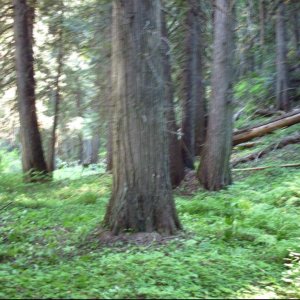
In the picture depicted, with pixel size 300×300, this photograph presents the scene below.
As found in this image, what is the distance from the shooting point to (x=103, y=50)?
11.5 meters

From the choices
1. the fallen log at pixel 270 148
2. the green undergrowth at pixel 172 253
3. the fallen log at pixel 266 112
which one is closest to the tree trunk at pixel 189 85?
the fallen log at pixel 270 148

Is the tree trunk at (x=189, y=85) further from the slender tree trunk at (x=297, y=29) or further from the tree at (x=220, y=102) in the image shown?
the slender tree trunk at (x=297, y=29)

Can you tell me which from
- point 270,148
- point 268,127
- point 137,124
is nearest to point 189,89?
point 270,148

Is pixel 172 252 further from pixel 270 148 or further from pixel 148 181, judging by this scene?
pixel 270 148

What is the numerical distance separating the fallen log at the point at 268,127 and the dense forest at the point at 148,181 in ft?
0.15

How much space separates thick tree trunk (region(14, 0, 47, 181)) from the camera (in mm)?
14586

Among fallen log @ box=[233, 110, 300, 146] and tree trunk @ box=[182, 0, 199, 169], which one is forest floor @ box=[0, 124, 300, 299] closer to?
tree trunk @ box=[182, 0, 199, 169]

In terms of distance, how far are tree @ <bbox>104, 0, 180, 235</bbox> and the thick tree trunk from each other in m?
8.50

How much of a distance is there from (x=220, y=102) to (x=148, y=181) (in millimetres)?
4857

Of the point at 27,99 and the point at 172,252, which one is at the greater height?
the point at 27,99

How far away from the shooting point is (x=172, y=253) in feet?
19.4

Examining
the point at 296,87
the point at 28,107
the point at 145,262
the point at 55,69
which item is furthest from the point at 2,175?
the point at 296,87

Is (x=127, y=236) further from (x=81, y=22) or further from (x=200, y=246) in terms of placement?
(x=81, y=22)

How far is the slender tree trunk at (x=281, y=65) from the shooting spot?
55.7 feet
